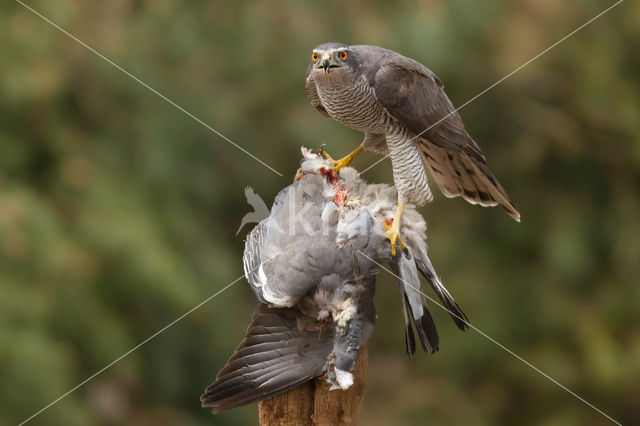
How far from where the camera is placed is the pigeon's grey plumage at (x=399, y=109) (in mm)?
2414

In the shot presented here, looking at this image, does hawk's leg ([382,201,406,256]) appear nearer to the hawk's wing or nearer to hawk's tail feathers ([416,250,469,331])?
hawk's tail feathers ([416,250,469,331])

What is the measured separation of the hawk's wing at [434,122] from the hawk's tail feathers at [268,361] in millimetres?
697

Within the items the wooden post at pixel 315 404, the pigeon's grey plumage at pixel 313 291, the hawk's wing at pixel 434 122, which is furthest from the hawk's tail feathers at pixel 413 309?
the hawk's wing at pixel 434 122

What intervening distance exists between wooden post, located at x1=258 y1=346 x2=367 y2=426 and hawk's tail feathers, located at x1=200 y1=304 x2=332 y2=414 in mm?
48

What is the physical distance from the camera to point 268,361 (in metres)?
2.30

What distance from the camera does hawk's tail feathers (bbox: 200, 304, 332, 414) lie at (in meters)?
2.26

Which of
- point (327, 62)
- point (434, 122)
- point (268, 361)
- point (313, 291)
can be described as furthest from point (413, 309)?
point (327, 62)

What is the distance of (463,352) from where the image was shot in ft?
17.6

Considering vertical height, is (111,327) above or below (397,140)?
below

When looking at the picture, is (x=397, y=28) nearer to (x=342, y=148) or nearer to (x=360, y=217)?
(x=342, y=148)

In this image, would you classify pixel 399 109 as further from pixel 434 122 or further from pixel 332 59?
pixel 332 59

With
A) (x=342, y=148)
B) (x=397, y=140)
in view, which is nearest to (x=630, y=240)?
(x=342, y=148)

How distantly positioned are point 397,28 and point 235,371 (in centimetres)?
307

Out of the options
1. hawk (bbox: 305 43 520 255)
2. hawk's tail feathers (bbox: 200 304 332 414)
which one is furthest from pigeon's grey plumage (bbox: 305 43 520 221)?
hawk's tail feathers (bbox: 200 304 332 414)
